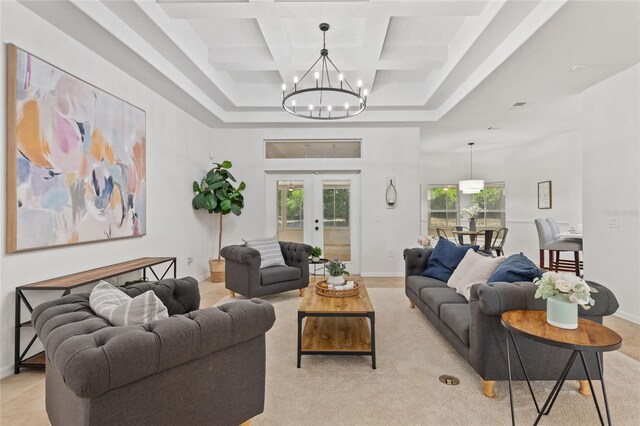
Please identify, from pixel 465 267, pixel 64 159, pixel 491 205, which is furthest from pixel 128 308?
pixel 491 205

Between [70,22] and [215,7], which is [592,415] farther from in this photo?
[70,22]

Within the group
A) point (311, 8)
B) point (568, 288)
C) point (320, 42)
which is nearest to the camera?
point (568, 288)

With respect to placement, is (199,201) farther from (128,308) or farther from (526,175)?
(526,175)

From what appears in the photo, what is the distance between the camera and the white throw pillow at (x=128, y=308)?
149cm

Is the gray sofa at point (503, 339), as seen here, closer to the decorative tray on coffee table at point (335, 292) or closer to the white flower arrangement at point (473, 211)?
the decorative tray on coffee table at point (335, 292)

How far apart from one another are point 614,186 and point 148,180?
5810 millimetres

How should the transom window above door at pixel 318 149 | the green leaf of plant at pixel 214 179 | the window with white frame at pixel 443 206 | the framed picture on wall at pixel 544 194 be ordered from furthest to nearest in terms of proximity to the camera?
the window with white frame at pixel 443 206 < the framed picture on wall at pixel 544 194 < the transom window above door at pixel 318 149 < the green leaf of plant at pixel 214 179

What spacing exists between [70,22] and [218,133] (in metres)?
3.46

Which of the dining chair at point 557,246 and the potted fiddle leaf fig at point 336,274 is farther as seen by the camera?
the dining chair at point 557,246

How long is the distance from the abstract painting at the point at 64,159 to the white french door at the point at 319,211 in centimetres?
282

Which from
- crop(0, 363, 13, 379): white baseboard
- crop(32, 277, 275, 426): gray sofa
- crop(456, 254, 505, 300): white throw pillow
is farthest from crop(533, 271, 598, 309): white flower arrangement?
crop(0, 363, 13, 379): white baseboard

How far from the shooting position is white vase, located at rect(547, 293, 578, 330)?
1.68m

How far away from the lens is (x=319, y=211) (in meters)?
6.27

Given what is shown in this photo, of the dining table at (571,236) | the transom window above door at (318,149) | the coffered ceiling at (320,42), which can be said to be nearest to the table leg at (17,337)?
the coffered ceiling at (320,42)
